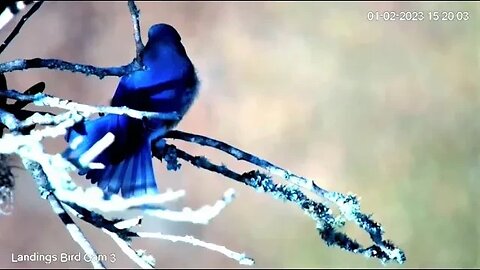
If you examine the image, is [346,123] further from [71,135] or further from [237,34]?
[71,135]

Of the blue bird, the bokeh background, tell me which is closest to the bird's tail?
the blue bird

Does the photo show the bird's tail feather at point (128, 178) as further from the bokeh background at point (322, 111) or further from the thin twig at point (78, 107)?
the bokeh background at point (322, 111)

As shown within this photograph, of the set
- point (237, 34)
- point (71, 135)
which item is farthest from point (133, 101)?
point (237, 34)

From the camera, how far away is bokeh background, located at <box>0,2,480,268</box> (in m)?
0.75

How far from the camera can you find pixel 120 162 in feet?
1.17

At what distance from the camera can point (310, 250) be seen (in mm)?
793

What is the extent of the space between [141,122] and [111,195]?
95 millimetres

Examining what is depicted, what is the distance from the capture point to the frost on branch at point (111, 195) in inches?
10.7

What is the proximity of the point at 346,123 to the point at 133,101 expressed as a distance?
503 mm

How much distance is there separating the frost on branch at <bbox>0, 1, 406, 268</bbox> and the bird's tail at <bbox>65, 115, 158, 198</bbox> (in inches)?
0.5

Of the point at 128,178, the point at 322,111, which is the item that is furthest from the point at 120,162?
the point at 322,111

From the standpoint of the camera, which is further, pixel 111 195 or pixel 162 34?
pixel 162 34
